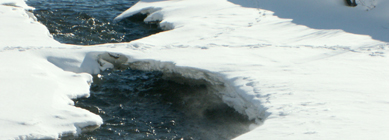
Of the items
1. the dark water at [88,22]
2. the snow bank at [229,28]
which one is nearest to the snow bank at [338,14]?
the snow bank at [229,28]

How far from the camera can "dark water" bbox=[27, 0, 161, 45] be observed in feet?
29.8

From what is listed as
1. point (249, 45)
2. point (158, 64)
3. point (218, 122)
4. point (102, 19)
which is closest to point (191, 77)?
point (158, 64)

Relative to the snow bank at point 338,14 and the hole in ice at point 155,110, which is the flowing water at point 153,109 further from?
the snow bank at point 338,14

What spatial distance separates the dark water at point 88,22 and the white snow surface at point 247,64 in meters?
0.40

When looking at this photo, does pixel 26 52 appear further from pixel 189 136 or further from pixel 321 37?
pixel 321 37

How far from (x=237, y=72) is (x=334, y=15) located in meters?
4.62

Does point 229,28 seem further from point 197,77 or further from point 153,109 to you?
point 153,109

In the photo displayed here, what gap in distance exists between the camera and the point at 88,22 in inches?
394

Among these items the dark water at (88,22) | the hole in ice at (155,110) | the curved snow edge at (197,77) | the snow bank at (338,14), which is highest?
the snow bank at (338,14)

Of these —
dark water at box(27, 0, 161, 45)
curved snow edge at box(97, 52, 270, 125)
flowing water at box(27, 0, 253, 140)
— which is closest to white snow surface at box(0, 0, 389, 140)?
curved snow edge at box(97, 52, 270, 125)

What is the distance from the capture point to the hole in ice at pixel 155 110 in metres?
5.42

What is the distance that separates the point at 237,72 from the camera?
6.20 meters

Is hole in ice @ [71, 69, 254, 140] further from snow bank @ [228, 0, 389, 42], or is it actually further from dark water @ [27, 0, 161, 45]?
snow bank @ [228, 0, 389, 42]

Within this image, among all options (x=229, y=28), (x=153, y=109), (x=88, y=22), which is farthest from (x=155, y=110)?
(x=88, y=22)
